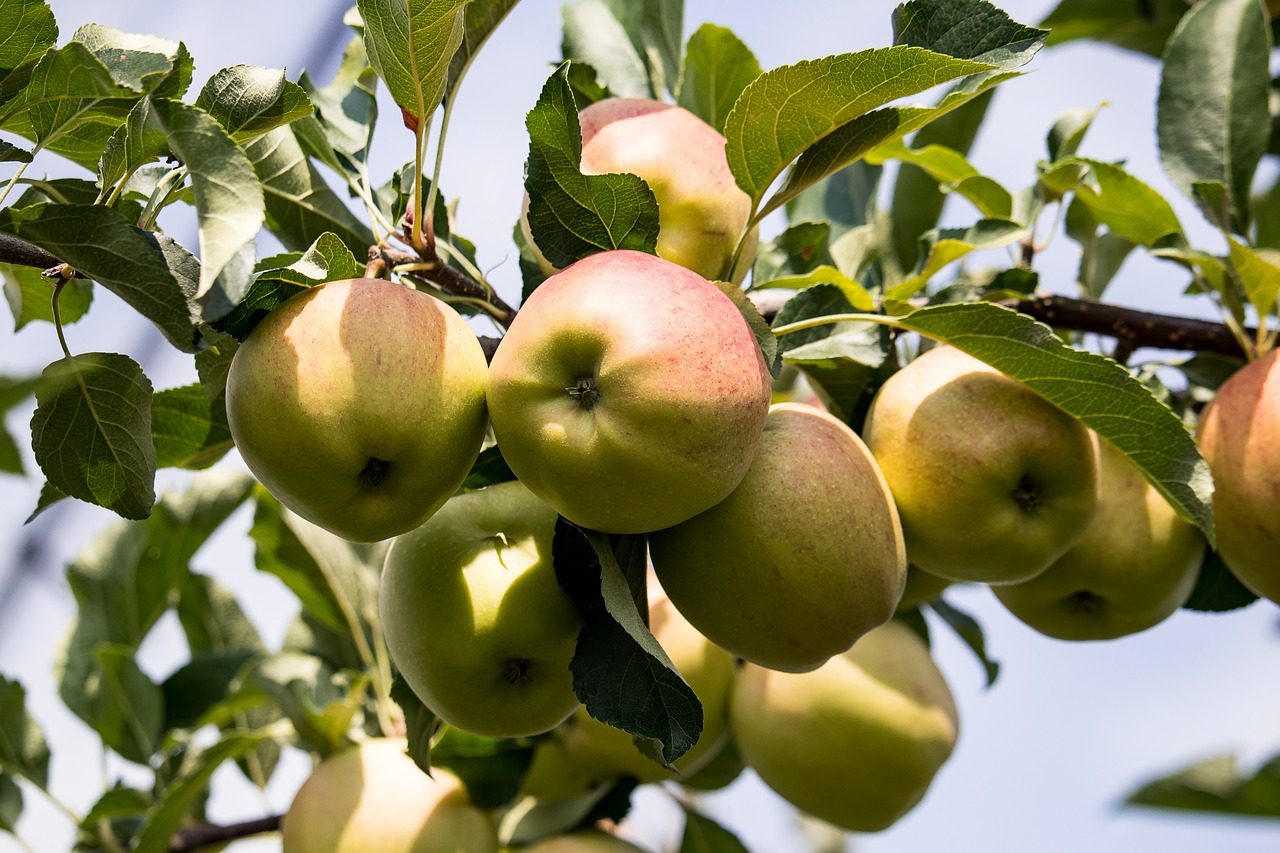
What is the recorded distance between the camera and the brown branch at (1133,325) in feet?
4.72

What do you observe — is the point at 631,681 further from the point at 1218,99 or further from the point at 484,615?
the point at 1218,99

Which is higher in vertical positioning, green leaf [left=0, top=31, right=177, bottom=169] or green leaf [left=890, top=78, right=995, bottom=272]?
green leaf [left=0, top=31, right=177, bottom=169]

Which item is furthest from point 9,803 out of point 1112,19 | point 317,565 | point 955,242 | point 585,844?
point 1112,19

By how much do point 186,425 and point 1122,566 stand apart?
41.3 inches

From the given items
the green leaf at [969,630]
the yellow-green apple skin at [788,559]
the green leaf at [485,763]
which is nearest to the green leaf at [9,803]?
the green leaf at [485,763]

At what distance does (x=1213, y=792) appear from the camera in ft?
1.28

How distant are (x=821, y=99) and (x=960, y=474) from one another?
1.31 ft

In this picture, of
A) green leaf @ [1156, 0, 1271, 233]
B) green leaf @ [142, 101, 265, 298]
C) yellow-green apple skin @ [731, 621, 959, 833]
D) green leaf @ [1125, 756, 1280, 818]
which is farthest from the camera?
yellow-green apple skin @ [731, 621, 959, 833]

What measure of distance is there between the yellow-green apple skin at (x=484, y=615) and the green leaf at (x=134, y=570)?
916 millimetres

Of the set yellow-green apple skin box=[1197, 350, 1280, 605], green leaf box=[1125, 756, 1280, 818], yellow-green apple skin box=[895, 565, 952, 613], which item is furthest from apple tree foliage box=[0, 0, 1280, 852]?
yellow-green apple skin box=[895, 565, 952, 613]

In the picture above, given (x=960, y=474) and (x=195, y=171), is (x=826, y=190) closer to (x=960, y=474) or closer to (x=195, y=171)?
(x=960, y=474)

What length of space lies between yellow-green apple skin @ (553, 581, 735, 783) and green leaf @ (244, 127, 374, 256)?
72cm

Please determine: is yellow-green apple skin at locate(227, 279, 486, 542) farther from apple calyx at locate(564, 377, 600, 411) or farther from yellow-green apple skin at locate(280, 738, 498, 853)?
yellow-green apple skin at locate(280, 738, 498, 853)

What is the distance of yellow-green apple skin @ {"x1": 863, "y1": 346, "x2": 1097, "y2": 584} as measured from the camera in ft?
3.82
